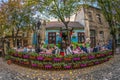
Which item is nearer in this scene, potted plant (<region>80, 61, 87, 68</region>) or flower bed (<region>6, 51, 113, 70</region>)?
flower bed (<region>6, 51, 113, 70</region>)

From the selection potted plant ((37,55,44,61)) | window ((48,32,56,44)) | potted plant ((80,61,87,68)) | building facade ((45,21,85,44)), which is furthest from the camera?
window ((48,32,56,44))

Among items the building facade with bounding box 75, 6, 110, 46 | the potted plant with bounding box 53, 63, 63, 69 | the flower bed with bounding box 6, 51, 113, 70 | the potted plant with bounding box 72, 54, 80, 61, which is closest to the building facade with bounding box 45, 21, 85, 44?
the building facade with bounding box 75, 6, 110, 46

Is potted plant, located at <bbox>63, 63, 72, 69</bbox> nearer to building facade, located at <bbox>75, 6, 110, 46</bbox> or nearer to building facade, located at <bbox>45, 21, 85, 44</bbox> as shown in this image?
building facade, located at <bbox>45, 21, 85, 44</bbox>

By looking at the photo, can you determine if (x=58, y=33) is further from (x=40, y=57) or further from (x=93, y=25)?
(x=40, y=57)

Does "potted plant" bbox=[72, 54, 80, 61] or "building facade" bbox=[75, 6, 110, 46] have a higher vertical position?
"building facade" bbox=[75, 6, 110, 46]

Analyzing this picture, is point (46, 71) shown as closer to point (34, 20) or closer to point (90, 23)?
point (34, 20)

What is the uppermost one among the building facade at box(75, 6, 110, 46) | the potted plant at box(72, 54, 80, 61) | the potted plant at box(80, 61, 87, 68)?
the building facade at box(75, 6, 110, 46)

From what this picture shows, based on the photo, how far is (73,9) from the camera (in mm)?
16359

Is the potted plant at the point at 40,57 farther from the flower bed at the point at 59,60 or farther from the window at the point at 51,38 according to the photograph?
the window at the point at 51,38

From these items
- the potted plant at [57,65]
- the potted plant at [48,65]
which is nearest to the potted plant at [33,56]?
the potted plant at [48,65]

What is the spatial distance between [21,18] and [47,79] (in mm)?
11996

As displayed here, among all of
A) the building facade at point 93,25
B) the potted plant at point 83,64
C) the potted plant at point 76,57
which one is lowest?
the potted plant at point 83,64

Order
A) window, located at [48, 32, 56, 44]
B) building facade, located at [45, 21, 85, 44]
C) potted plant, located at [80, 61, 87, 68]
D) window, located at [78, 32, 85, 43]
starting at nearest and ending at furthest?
potted plant, located at [80, 61, 87, 68] < building facade, located at [45, 21, 85, 44] < window, located at [48, 32, 56, 44] < window, located at [78, 32, 85, 43]

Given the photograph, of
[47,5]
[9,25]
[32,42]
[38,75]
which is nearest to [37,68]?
[38,75]
